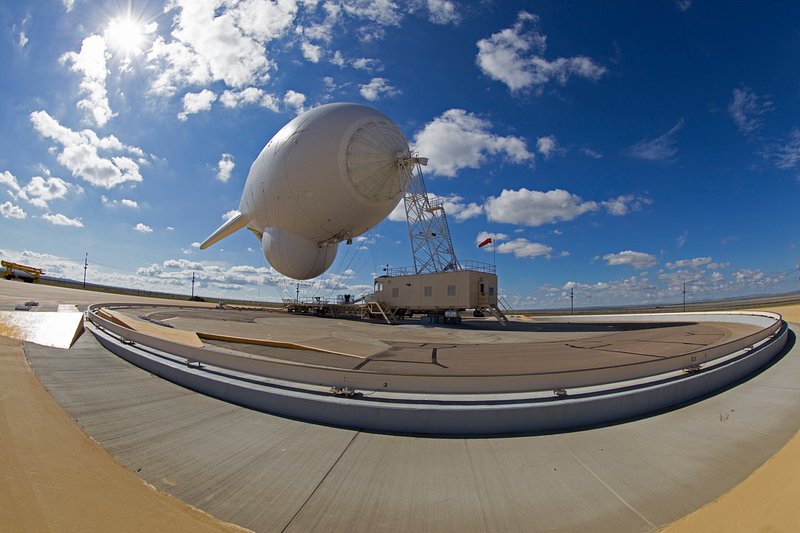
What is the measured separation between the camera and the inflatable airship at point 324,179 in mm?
26672

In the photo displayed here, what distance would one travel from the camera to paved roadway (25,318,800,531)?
2611 millimetres

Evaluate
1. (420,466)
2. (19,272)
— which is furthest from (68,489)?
(19,272)

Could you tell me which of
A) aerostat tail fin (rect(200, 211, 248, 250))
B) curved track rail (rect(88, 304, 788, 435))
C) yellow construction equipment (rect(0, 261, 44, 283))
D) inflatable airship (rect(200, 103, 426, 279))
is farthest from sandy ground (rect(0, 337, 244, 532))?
yellow construction equipment (rect(0, 261, 44, 283))

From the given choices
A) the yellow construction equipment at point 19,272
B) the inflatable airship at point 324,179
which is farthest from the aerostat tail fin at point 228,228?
the yellow construction equipment at point 19,272

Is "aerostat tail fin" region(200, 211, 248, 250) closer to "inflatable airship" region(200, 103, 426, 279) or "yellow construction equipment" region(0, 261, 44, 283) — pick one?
"inflatable airship" region(200, 103, 426, 279)

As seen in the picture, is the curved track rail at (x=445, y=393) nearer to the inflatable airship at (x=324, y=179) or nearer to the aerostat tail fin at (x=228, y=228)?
the inflatable airship at (x=324, y=179)

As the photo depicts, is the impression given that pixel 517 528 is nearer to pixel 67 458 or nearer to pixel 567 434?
pixel 567 434

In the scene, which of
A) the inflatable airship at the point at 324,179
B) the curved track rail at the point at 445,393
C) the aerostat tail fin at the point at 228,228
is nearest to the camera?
the curved track rail at the point at 445,393

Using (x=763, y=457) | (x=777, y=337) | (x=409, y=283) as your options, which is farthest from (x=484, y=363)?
(x=409, y=283)

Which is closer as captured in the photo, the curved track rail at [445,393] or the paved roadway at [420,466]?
the paved roadway at [420,466]

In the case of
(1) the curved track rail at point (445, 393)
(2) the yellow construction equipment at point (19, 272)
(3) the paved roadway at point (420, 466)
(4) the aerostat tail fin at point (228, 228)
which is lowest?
(3) the paved roadway at point (420, 466)

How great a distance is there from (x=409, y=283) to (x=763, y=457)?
23164 mm

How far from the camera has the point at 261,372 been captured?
5.09 meters

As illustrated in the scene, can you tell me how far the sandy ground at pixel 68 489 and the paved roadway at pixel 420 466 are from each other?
212 millimetres
